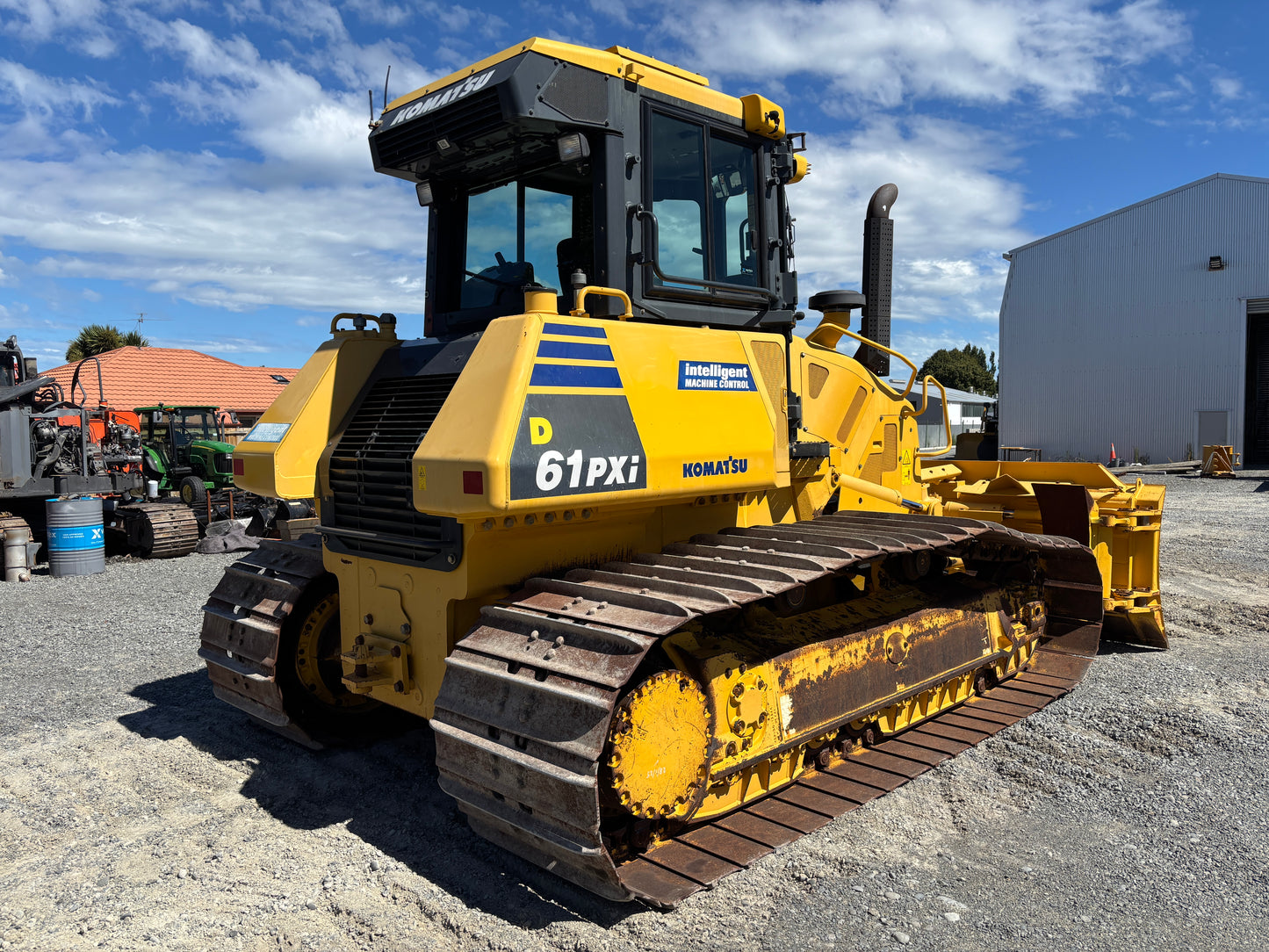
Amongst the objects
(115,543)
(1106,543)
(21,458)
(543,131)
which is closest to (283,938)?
(543,131)

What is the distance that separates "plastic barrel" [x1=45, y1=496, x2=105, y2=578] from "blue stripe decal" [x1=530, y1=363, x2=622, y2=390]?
11.1 metres

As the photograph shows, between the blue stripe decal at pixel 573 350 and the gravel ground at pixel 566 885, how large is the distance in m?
2.19

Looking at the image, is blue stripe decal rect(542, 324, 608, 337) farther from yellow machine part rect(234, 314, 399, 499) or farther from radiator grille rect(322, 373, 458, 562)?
yellow machine part rect(234, 314, 399, 499)

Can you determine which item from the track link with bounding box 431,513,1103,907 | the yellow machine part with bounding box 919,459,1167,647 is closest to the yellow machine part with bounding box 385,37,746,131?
the track link with bounding box 431,513,1103,907

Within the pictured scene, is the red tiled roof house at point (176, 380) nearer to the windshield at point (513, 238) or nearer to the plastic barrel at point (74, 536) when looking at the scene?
the plastic barrel at point (74, 536)

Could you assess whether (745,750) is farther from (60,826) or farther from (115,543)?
(115,543)

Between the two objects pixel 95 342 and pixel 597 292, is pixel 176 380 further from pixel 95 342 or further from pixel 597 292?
pixel 597 292

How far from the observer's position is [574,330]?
385 centimetres

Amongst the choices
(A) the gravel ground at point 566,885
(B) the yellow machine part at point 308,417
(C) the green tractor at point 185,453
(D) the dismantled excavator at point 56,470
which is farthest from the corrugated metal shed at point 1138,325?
(B) the yellow machine part at point 308,417

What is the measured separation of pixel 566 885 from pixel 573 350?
2.21 meters

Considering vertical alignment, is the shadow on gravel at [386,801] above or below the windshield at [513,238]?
below

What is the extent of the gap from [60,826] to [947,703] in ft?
16.0

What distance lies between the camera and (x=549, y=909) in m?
3.62

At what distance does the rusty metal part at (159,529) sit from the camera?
13.9 m
